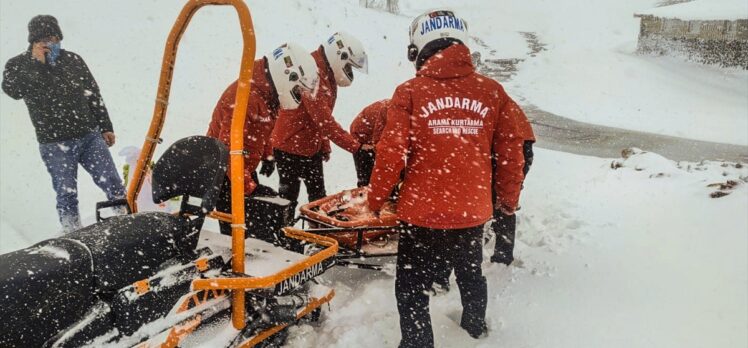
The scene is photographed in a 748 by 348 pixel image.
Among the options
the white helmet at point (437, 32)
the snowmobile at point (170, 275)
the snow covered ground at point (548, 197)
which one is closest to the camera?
the snowmobile at point (170, 275)

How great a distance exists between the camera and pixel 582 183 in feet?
22.6

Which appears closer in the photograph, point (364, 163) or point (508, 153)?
point (508, 153)

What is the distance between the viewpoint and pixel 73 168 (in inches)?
200

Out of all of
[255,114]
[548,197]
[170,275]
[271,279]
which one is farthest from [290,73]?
[548,197]

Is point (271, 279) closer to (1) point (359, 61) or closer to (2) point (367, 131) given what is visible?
(2) point (367, 131)

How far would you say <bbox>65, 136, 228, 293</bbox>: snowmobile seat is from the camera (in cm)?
269

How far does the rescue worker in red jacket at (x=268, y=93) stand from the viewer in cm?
390

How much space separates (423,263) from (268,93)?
170cm

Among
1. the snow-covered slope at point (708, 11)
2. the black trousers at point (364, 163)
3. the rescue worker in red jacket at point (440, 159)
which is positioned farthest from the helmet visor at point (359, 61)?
the snow-covered slope at point (708, 11)

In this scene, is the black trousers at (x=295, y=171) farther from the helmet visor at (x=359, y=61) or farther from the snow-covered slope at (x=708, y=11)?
the snow-covered slope at (x=708, y=11)

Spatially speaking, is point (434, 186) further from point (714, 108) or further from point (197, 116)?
point (714, 108)

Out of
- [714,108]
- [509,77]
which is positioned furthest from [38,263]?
[509,77]

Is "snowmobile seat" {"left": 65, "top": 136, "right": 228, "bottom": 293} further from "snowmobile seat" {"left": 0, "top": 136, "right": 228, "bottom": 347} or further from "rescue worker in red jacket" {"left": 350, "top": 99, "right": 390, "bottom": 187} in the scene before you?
"rescue worker in red jacket" {"left": 350, "top": 99, "right": 390, "bottom": 187}

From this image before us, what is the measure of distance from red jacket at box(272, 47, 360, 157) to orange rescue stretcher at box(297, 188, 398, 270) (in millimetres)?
512
